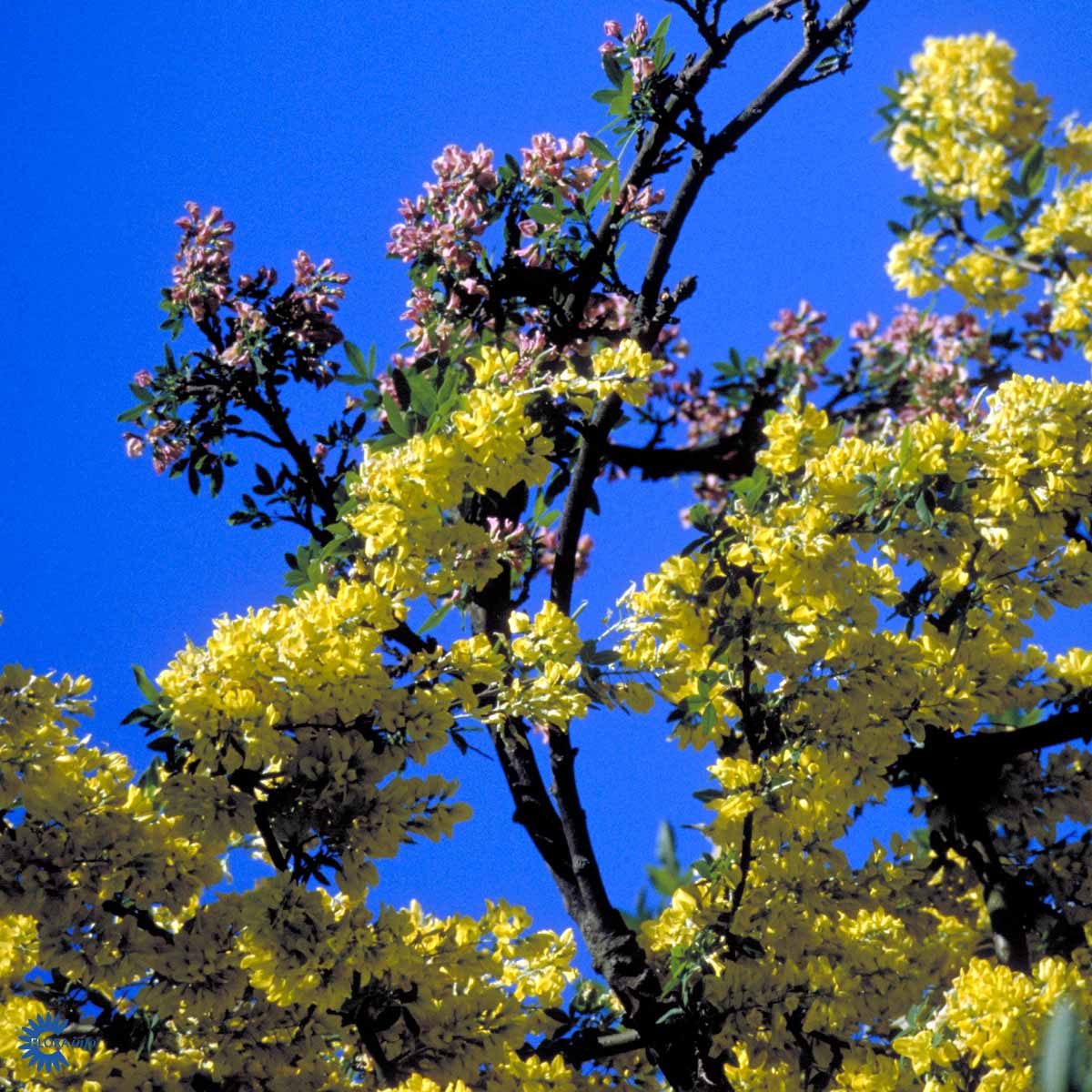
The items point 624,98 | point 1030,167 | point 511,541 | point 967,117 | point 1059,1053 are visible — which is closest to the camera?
point 1059,1053

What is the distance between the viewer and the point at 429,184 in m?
4.99

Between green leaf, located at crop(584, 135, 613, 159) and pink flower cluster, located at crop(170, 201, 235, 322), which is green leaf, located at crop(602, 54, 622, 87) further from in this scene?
pink flower cluster, located at crop(170, 201, 235, 322)

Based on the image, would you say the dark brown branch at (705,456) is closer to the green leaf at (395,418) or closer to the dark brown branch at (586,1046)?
the green leaf at (395,418)

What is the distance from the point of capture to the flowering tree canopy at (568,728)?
3.33 m

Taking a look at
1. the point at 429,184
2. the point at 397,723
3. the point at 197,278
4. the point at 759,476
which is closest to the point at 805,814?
the point at 759,476

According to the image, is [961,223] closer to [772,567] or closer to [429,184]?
[429,184]

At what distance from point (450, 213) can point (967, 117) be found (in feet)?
9.74

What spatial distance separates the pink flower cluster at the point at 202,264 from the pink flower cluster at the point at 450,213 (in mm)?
700

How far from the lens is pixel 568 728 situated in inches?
163

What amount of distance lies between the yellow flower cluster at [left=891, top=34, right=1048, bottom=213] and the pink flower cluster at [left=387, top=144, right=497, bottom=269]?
2527 millimetres

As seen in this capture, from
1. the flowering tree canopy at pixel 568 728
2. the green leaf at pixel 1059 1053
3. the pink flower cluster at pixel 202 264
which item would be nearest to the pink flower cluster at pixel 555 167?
the flowering tree canopy at pixel 568 728

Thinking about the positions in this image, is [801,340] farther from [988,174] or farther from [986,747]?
[986,747]

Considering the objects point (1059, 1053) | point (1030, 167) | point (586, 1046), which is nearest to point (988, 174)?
point (1030, 167)

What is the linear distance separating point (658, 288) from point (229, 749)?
243cm
